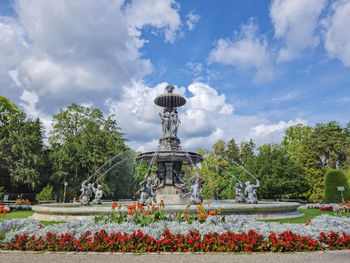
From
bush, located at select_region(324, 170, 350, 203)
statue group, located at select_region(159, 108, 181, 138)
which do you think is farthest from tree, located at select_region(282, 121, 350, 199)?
statue group, located at select_region(159, 108, 181, 138)

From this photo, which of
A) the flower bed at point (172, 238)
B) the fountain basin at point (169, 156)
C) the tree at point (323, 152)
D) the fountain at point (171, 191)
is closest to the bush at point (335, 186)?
the fountain at point (171, 191)

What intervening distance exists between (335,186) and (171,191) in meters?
16.9

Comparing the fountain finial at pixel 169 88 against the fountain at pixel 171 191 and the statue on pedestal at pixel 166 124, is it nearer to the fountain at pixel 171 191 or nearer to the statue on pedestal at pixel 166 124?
the fountain at pixel 171 191

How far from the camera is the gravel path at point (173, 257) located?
492 centimetres

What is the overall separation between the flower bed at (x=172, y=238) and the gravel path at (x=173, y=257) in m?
0.26

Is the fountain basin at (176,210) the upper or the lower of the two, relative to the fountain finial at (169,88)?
lower

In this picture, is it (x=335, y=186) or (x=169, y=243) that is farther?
(x=335, y=186)

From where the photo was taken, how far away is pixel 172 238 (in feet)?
19.0

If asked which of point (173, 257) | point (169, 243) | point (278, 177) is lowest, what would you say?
point (173, 257)

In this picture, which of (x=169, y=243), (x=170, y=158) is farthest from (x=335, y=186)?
(x=169, y=243)

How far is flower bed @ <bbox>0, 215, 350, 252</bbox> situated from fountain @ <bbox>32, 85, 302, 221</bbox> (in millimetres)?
2984

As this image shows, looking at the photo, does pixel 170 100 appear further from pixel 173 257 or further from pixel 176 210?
pixel 173 257

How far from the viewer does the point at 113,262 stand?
4.78 metres

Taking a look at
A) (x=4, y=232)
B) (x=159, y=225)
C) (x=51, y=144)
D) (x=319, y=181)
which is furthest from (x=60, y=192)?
(x=319, y=181)
